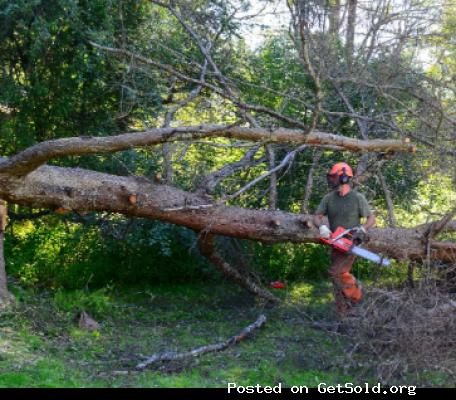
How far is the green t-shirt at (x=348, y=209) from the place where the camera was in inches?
288

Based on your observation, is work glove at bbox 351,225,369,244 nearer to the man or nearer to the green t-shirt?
the man

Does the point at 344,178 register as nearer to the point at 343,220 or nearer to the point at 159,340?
the point at 343,220

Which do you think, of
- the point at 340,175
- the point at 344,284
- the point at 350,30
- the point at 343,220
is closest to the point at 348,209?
the point at 343,220

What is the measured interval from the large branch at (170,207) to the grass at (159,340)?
1.11m

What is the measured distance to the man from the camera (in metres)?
7.10

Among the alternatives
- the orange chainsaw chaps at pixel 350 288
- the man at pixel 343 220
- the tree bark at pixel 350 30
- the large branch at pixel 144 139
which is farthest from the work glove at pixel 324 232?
the tree bark at pixel 350 30

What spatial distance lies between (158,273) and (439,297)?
4.75 m

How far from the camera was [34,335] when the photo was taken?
6531 millimetres

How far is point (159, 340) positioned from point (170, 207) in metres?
1.43

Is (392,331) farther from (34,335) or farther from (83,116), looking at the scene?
(83,116)

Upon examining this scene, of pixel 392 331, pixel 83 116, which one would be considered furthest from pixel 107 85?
pixel 392 331

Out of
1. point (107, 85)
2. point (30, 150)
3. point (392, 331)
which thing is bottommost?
point (392, 331)

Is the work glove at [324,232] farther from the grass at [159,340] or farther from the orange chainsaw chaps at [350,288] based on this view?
the grass at [159,340]

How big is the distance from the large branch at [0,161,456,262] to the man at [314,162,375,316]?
375 mm
